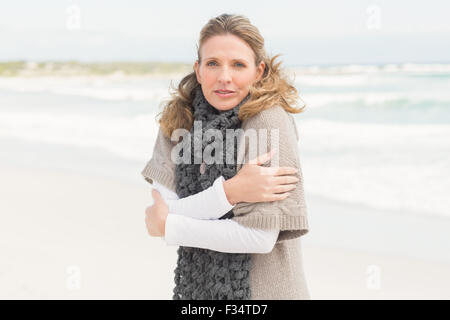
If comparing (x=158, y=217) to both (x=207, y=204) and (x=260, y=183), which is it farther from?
(x=260, y=183)

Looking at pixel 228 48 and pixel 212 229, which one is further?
pixel 228 48

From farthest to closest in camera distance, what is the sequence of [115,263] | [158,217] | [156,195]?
[115,263]
[156,195]
[158,217]

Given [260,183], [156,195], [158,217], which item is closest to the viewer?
[260,183]

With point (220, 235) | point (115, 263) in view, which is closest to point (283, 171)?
point (220, 235)

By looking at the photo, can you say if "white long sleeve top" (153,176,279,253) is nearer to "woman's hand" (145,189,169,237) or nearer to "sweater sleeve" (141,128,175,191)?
"woman's hand" (145,189,169,237)

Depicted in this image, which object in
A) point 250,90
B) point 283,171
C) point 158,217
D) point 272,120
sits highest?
point 250,90

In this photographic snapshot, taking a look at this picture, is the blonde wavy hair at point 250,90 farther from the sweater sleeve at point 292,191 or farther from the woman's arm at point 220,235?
the woman's arm at point 220,235

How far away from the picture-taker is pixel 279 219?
4.86ft

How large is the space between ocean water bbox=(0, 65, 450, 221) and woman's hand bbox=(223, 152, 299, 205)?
12.9 feet

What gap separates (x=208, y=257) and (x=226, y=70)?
556 mm

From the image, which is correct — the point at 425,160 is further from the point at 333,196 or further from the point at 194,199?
the point at 194,199

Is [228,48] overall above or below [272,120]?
above
